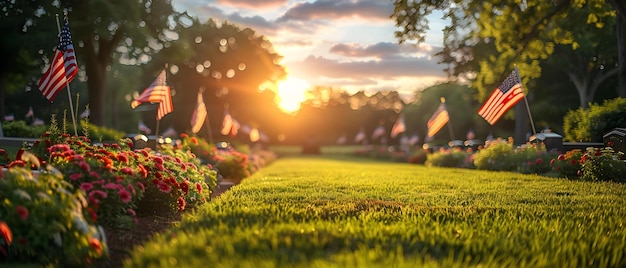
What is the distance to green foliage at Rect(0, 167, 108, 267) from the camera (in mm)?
5578

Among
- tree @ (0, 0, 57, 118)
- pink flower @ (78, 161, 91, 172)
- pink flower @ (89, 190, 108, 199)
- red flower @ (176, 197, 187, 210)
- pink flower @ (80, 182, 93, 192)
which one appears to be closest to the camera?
pink flower @ (89, 190, 108, 199)

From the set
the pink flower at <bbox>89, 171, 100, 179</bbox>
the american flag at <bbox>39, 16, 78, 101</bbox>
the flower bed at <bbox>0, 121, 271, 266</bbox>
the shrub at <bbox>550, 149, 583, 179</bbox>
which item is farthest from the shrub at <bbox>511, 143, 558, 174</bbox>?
the pink flower at <bbox>89, 171, 100, 179</bbox>

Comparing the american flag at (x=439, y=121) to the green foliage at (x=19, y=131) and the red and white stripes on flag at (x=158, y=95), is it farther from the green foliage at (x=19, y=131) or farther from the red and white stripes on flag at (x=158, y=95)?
the green foliage at (x=19, y=131)

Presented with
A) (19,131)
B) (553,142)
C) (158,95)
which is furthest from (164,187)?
(19,131)

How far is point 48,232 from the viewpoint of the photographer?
5570mm

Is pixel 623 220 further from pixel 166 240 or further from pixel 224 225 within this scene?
pixel 166 240

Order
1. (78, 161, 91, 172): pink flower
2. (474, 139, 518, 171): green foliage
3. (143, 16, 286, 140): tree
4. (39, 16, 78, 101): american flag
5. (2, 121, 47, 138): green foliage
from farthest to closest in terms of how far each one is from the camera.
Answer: (143, 16, 286, 140): tree → (2, 121, 47, 138): green foliage → (474, 139, 518, 171): green foliage → (39, 16, 78, 101): american flag → (78, 161, 91, 172): pink flower

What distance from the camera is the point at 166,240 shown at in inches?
229

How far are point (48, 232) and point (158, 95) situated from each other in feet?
37.7

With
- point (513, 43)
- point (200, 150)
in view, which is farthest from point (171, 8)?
point (513, 43)

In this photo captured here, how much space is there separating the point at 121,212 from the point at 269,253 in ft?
11.5

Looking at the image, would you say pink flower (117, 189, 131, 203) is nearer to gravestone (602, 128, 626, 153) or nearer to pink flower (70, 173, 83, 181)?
pink flower (70, 173, 83, 181)

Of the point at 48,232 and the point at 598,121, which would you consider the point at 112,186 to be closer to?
the point at 48,232

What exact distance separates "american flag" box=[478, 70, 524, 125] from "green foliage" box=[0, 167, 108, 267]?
1342 centimetres
